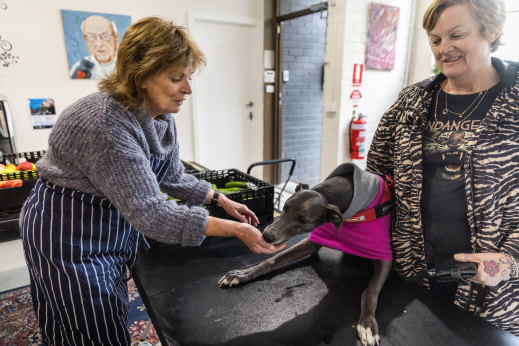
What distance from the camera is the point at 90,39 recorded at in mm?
3771

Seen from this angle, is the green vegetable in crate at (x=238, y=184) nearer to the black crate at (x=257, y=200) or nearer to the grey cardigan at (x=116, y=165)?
the black crate at (x=257, y=200)

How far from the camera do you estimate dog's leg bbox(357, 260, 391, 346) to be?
39.0 inches

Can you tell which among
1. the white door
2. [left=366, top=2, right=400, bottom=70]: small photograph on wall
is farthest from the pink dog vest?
the white door

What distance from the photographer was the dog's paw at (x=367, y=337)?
979 mm

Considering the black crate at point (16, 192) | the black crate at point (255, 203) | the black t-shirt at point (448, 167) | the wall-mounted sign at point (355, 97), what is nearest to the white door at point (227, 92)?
the wall-mounted sign at point (355, 97)

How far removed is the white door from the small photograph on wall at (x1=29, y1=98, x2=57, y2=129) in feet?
5.41

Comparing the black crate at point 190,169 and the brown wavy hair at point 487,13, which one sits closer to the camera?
the brown wavy hair at point 487,13

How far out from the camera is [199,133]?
470 cm

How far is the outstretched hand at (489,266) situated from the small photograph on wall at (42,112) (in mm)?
4026

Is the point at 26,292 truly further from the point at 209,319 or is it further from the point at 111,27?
the point at 111,27

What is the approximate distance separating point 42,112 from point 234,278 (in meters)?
3.51

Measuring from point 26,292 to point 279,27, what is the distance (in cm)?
429

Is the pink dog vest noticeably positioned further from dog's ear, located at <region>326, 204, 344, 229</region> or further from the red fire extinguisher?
the red fire extinguisher

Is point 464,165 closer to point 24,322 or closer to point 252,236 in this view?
point 252,236
